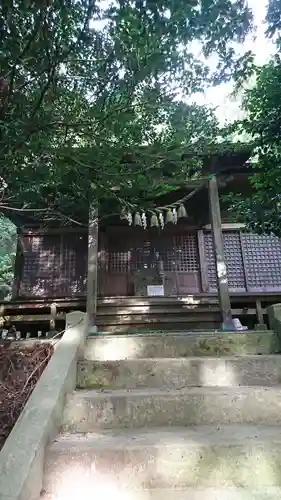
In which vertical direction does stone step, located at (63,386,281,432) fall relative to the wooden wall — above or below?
below

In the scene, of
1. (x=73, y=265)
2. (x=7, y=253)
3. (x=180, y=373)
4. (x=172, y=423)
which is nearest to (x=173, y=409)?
(x=172, y=423)

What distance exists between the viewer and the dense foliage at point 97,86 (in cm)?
240

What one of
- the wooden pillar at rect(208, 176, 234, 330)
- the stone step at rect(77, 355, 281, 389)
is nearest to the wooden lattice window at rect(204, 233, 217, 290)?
the wooden pillar at rect(208, 176, 234, 330)

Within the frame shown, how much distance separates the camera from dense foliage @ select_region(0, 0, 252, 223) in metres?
2.40

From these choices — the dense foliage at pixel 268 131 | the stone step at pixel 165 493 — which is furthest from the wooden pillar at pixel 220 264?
the stone step at pixel 165 493

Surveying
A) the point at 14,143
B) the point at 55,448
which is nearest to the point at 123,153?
the point at 14,143

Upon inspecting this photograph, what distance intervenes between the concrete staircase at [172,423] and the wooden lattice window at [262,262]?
4846 mm

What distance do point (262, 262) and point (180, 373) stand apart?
19.2 feet

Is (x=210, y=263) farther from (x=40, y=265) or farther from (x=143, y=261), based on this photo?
(x=40, y=265)

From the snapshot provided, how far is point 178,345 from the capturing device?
3.02 meters

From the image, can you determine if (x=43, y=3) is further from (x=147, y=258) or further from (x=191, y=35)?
(x=147, y=258)

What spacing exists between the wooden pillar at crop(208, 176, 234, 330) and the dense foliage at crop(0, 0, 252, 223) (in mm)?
1927

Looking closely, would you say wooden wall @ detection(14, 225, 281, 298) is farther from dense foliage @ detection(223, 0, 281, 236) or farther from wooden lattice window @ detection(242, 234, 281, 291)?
dense foliage @ detection(223, 0, 281, 236)

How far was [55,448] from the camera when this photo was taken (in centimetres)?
176
